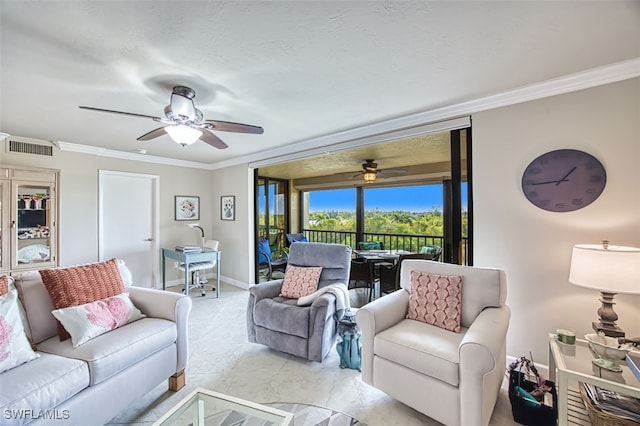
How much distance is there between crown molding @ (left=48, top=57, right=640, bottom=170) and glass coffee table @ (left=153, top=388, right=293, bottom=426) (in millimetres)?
2673

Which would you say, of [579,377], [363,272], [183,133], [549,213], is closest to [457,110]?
[549,213]

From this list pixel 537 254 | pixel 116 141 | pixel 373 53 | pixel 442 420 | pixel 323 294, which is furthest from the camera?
pixel 116 141

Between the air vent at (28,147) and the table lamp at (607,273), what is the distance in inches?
226

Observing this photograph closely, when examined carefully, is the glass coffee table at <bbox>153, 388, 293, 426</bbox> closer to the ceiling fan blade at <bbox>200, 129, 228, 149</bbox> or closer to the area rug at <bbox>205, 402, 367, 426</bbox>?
Answer: the area rug at <bbox>205, 402, 367, 426</bbox>

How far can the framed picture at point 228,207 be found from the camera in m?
5.21

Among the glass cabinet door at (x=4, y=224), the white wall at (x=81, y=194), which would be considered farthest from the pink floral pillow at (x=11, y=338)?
the white wall at (x=81, y=194)

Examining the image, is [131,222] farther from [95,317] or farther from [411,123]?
[411,123]

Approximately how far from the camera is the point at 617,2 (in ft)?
4.51

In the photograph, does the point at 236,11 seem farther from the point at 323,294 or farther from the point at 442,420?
the point at 442,420

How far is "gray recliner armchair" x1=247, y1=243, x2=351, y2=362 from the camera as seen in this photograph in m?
2.45

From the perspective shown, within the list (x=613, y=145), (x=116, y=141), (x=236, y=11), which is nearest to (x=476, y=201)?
(x=613, y=145)

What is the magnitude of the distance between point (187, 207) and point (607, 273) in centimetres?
556

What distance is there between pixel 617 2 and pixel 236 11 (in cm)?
185

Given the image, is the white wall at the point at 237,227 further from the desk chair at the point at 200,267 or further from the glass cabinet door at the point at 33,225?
the glass cabinet door at the point at 33,225
